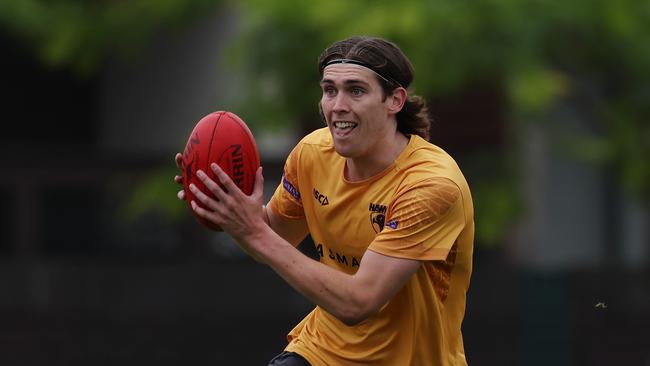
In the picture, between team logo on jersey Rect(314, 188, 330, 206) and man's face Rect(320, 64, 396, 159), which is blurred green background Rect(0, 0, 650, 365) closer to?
team logo on jersey Rect(314, 188, 330, 206)

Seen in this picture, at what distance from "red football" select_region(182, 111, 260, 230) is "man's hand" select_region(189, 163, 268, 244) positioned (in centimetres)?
7

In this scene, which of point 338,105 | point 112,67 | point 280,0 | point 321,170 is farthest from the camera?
point 112,67

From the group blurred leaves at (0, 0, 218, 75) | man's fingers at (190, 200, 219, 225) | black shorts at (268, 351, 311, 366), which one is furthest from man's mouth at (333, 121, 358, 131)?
blurred leaves at (0, 0, 218, 75)

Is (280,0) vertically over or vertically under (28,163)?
over

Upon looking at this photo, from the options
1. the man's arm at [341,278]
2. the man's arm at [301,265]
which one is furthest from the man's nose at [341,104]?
the man's arm at [341,278]

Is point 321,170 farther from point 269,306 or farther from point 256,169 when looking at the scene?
point 269,306

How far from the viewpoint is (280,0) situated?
11.3 meters

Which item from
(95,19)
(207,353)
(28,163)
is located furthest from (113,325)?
(95,19)

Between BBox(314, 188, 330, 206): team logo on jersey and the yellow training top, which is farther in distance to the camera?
BBox(314, 188, 330, 206): team logo on jersey

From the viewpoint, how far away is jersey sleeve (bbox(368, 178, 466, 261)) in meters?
5.07

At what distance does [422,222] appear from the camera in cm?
509

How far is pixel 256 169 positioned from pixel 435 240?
72 cm

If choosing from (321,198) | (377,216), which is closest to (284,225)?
(321,198)

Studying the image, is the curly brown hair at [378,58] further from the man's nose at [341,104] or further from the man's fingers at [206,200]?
the man's fingers at [206,200]
